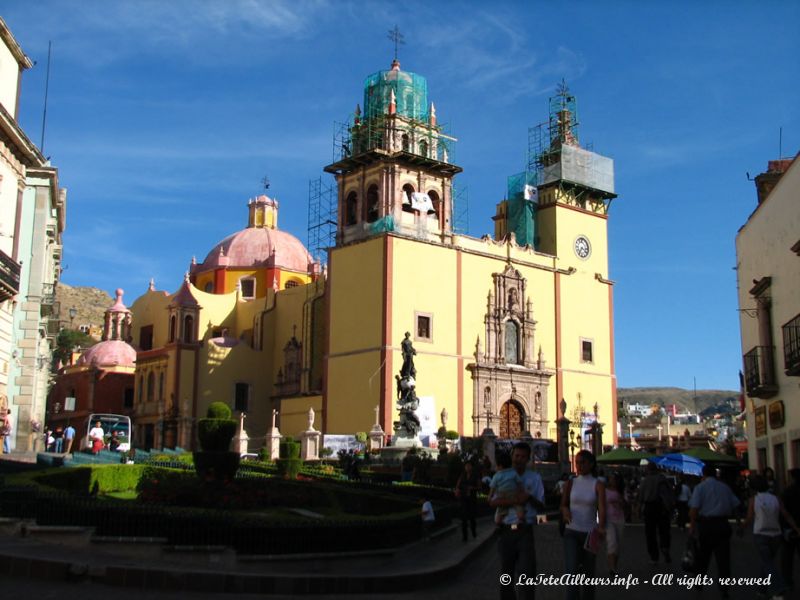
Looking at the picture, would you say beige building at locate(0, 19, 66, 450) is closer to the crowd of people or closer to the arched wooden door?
the crowd of people

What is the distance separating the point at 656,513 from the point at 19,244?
831 inches

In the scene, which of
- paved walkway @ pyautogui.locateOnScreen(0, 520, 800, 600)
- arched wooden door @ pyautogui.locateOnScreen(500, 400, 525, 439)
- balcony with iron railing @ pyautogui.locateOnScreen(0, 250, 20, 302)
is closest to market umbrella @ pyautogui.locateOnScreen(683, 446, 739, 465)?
paved walkway @ pyautogui.locateOnScreen(0, 520, 800, 600)

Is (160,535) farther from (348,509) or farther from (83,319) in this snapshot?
(83,319)

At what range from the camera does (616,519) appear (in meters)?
10.2

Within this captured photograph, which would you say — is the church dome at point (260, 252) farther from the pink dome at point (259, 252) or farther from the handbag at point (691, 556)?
the handbag at point (691, 556)

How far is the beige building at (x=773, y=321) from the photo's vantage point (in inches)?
840

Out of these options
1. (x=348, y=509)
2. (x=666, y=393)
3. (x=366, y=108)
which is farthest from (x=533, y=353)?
(x=666, y=393)

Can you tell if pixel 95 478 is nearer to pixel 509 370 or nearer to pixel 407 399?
pixel 407 399

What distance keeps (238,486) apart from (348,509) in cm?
228

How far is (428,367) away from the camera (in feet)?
147

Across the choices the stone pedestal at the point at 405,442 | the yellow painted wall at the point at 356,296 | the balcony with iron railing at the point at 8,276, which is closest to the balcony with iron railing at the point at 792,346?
the stone pedestal at the point at 405,442

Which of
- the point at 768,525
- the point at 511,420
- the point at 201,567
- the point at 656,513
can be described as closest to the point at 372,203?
the point at 511,420

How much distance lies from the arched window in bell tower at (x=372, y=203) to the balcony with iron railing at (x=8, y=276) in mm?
24470

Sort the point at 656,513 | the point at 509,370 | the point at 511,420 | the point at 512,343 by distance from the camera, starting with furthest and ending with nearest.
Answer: the point at 512,343
the point at 511,420
the point at 509,370
the point at 656,513
